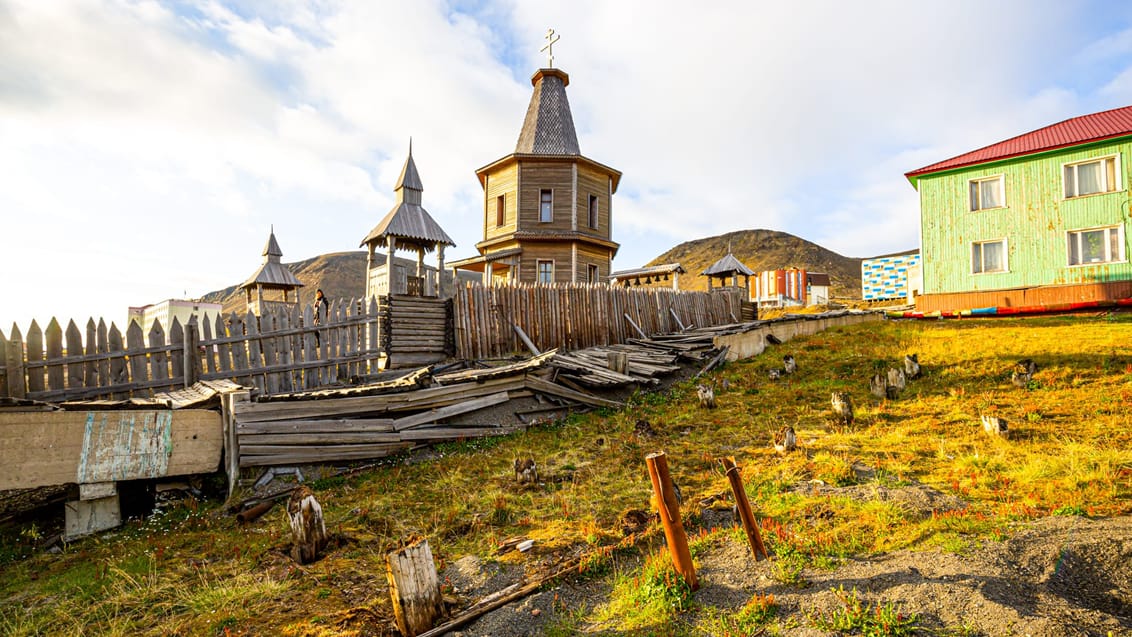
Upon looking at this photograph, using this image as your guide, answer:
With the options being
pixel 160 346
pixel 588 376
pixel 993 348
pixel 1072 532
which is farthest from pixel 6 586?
pixel 993 348

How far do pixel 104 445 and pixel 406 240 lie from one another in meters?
14.1

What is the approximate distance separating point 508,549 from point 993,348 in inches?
506

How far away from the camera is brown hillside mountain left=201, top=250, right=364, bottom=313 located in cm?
8069

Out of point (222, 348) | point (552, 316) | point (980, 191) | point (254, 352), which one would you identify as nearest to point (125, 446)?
point (222, 348)

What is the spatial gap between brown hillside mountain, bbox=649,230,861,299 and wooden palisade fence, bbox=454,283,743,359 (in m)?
56.0

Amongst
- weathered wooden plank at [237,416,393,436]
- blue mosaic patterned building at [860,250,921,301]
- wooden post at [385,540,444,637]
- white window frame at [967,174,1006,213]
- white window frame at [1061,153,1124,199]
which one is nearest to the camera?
wooden post at [385,540,444,637]

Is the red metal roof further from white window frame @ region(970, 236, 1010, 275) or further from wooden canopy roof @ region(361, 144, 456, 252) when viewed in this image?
wooden canopy roof @ region(361, 144, 456, 252)

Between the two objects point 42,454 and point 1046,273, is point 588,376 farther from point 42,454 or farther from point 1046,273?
point 1046,273

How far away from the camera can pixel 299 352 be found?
10.7m

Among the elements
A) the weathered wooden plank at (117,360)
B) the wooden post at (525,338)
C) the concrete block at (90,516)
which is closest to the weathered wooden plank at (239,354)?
the weathered wooden plank at (117,360)

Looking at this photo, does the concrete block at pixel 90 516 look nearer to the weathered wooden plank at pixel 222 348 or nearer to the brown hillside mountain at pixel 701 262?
the weathered wooden plank at pixel 222 348

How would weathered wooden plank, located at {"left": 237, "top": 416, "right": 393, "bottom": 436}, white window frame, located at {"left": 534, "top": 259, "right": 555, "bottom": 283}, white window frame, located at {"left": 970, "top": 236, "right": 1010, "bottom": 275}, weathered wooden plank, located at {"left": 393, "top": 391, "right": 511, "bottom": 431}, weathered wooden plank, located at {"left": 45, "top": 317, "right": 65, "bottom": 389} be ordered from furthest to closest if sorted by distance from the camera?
1. white window frame, located at {"left": 534, "top": 259, "right": 555, "bottom": 283}
2. white window frame, located at {"left": 970, "top": 236, "right": 1010, "bottom": 275}
3. weathered wooden plank, located at {"left": 45, "top": 317, "right": 65, "bottom": 389}
4. weathered wooden plank, located at {"left": 393, "top": 391, "right": 511, "bottom": 431}
5. weathered wooden plank, located at {"left": 237, "top": 416, "right": 393, "bottom": 436}

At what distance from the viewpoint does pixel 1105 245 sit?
58.4ft

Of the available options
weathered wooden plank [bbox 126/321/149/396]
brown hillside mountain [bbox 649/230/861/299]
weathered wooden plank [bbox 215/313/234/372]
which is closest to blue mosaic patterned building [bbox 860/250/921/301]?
brown hillside mountain [bbox 649/230/861/299]
